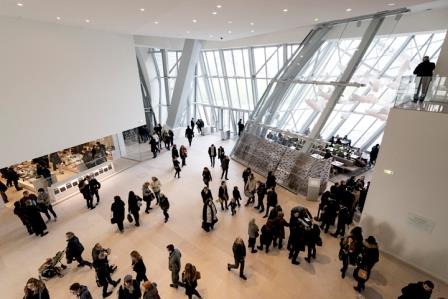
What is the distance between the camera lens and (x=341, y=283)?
5.94 meters

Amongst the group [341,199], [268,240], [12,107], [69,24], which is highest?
[69,24]

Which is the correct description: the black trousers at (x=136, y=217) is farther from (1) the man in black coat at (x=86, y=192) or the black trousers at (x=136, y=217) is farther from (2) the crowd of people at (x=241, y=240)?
(1) the man in black coat at (x=86, y=192)

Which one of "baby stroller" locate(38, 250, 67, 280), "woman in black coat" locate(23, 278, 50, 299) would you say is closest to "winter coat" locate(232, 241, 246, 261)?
"woman in black coat" locate(23, 278, 50, 299)

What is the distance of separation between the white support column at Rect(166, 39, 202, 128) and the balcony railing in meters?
14.1

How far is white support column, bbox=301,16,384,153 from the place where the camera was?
36.1ft

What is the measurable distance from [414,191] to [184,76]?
15.7 m

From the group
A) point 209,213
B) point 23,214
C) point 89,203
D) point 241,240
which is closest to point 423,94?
point 241,240

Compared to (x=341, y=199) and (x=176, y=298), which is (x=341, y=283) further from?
(x=176, y=298)

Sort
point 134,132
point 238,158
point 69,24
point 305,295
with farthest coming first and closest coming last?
point 134,132, point 238,158, point 69,24, point 305,295

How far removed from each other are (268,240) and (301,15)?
8.08m

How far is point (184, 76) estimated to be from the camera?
59.4 feet

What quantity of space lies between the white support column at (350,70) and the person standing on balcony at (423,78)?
14.7 ft

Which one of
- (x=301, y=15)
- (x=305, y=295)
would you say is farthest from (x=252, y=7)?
(x=305, y=295)

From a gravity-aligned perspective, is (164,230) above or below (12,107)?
below
